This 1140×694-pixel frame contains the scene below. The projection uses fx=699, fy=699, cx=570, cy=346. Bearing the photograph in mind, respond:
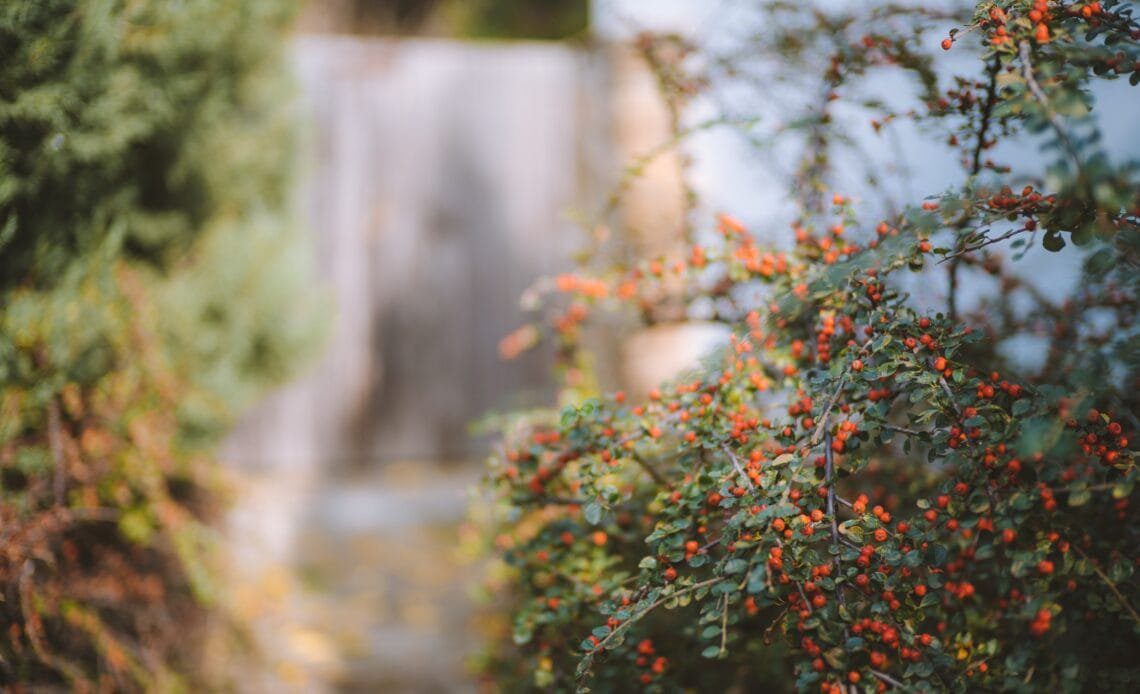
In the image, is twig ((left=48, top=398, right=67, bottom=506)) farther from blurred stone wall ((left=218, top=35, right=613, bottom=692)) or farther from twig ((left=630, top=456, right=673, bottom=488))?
blurred stone wall ((left=218, top=35, right=613, bottom=692))

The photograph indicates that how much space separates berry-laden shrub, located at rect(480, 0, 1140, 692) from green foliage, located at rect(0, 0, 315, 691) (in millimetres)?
1215

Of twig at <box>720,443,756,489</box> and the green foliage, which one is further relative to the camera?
the green foliage

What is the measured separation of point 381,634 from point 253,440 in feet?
5.46

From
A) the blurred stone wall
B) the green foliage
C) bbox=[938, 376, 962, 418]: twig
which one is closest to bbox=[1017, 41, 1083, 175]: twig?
bbox=[938, 376, 962, 418]: twig

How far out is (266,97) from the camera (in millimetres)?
2830

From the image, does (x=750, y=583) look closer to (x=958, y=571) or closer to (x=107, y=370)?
(x=958, y=571)

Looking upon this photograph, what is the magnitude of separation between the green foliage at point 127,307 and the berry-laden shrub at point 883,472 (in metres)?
1.22

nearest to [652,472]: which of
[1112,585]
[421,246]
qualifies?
[1112,585]

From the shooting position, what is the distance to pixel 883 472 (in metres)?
1.70


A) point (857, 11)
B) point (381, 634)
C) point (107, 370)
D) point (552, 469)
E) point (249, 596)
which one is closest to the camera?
point (552, 469)

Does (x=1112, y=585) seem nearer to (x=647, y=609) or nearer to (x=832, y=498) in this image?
(x=832, y=498)

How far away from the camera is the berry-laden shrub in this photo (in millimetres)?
1081

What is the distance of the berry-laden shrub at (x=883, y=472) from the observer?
1.08m

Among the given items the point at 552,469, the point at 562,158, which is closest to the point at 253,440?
the point at 562,158
